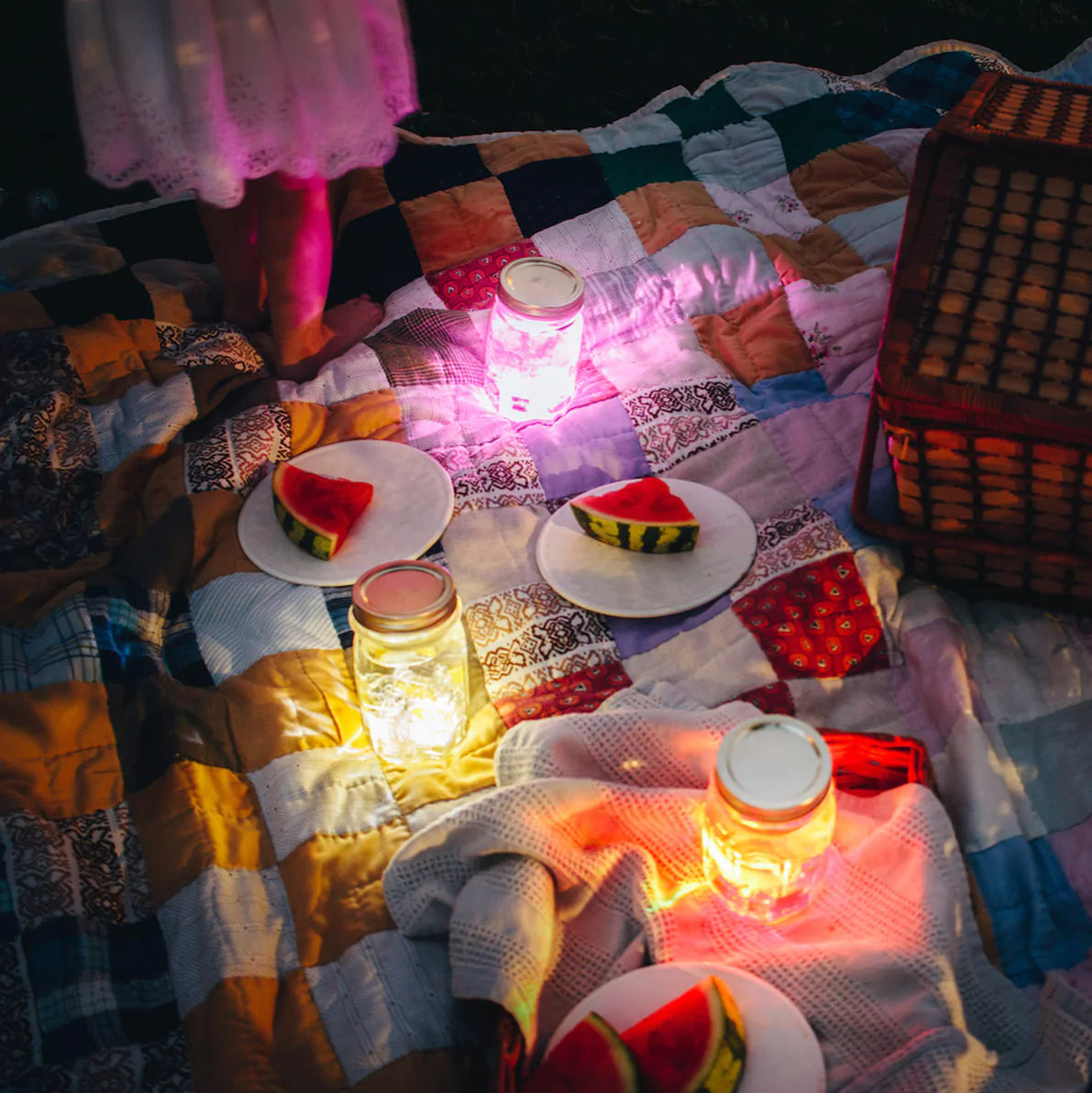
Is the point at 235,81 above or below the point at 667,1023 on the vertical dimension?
above

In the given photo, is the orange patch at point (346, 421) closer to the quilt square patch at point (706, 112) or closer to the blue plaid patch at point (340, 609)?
the blue plaid patch at point (340, 609)

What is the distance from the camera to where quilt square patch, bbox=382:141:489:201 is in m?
2.49

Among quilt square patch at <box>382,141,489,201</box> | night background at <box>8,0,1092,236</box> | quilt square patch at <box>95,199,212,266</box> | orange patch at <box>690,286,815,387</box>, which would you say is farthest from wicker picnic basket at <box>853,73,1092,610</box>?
night background at <box>8,0,1092,236</box>

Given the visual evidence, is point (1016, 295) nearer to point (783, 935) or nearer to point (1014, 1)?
point (783, 935)

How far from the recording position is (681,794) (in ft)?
4.59

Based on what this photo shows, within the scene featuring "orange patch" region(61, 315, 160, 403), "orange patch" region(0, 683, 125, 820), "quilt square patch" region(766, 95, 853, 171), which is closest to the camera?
"orange patch" region(0, 683, 125, 820)

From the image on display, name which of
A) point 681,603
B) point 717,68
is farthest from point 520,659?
point 717,68

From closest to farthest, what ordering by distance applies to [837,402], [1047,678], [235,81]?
[1047,678] → [235,81] → [837,402]

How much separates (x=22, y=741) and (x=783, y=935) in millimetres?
986

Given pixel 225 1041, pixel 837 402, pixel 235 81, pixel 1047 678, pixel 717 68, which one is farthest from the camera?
pixel 717 68

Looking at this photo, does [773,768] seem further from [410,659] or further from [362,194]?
[362,194]

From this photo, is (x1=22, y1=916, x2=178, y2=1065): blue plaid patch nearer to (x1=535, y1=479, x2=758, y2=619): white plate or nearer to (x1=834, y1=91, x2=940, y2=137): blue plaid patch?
(x1=535, y1=479, x2=758, y2=619): white plate

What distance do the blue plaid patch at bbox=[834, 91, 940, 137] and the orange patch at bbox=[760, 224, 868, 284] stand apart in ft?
1.20

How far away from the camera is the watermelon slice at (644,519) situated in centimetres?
176
